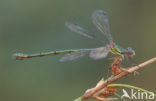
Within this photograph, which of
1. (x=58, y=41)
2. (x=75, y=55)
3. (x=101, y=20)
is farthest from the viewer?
(x=58, y=41)

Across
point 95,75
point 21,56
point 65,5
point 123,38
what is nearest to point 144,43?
point 123,38

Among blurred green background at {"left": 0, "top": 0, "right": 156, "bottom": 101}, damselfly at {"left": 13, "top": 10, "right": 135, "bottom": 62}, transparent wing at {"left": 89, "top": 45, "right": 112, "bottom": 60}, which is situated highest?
blurred green background at {"left": 0, "top": 0, "right": 156, "bottom": 101}

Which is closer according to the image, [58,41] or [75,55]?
[75,55]

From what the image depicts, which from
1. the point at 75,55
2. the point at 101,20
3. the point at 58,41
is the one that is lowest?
the point at 75,55

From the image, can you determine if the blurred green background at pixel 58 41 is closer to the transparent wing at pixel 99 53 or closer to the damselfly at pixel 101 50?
the damselfly at pixel 101 50

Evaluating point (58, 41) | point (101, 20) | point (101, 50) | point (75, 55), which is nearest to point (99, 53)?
point (101, 50)

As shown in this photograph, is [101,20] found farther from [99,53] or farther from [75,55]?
[99,53]

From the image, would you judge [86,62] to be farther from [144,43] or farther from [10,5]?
[10,5]

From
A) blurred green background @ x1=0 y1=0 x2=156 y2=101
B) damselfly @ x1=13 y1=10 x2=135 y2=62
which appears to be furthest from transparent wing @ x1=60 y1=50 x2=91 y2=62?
blurred green background @ x1=0 y1=0 x2=156 y2=101

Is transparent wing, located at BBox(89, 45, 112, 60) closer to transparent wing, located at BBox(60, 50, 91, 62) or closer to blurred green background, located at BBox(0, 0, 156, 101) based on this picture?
transparent wing, located at BBox(60, 50, 91, 62)
